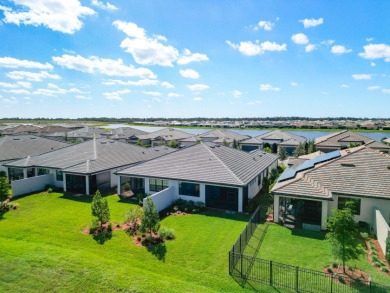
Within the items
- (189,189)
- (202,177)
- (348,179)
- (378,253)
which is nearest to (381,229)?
(378,253)

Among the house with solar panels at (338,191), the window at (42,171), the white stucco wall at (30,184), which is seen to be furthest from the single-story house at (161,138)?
the house with solar panels at (338,191)

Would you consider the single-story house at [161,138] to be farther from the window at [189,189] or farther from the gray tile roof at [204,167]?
the window at [189,189]

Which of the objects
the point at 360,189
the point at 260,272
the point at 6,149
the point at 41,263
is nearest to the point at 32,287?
the point at 41,263

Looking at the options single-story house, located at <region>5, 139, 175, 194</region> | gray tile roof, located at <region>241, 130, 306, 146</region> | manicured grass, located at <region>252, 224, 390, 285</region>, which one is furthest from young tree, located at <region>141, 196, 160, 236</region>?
gray tile roof, located at <region>241, 130, 306, 146</region>

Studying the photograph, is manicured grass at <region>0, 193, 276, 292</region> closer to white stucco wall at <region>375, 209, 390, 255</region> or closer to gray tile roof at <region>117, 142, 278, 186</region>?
gray tile roof at <region>117, 142, 278, 186</region>

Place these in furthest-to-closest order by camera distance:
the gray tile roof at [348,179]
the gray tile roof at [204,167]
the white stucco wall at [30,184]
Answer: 1. the white stucco wall at [30,184]
2. the gray tile roof at [204,167]
3. the gray tile roof at [348,179]

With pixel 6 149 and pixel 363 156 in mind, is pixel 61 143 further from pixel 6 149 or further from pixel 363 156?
pixel 363 156
